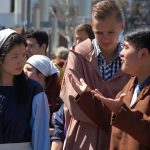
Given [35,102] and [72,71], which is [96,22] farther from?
[35,102]

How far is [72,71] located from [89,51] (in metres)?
0.22

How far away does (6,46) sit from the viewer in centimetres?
389

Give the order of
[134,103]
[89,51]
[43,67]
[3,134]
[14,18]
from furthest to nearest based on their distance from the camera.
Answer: [14,18]
[43,67]
[89,51]
[3,134]
[134,103]

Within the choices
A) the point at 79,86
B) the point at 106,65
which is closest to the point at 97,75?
the point at 106,65

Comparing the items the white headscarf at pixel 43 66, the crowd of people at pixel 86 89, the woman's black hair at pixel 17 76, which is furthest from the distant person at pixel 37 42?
the woman's black hair at pixel 17 76

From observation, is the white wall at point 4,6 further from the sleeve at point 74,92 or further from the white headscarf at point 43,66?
the sleeve at point 74,92

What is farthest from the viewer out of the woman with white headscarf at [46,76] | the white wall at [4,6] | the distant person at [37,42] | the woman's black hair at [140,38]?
the white wall at [4,6]

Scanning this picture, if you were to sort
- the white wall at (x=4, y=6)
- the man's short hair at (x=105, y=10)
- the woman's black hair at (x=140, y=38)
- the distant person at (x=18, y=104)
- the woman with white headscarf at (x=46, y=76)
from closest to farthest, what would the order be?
the woman's black hair at (x=140, y=38) < the distant person at (x=18, y=104) < the man's short hair at (x=105, y=10) < the woman with white headscarf at (x=46, y=76) < the white wall at (x=4, y=6)

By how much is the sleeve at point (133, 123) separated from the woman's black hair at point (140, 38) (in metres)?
0.41

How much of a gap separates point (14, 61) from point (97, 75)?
0.56 m

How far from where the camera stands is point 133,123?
3.37 metres

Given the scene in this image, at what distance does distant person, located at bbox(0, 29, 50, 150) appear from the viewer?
149 inches

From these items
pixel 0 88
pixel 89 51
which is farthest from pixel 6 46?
pixel 89 51

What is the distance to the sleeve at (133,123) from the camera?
337cm
